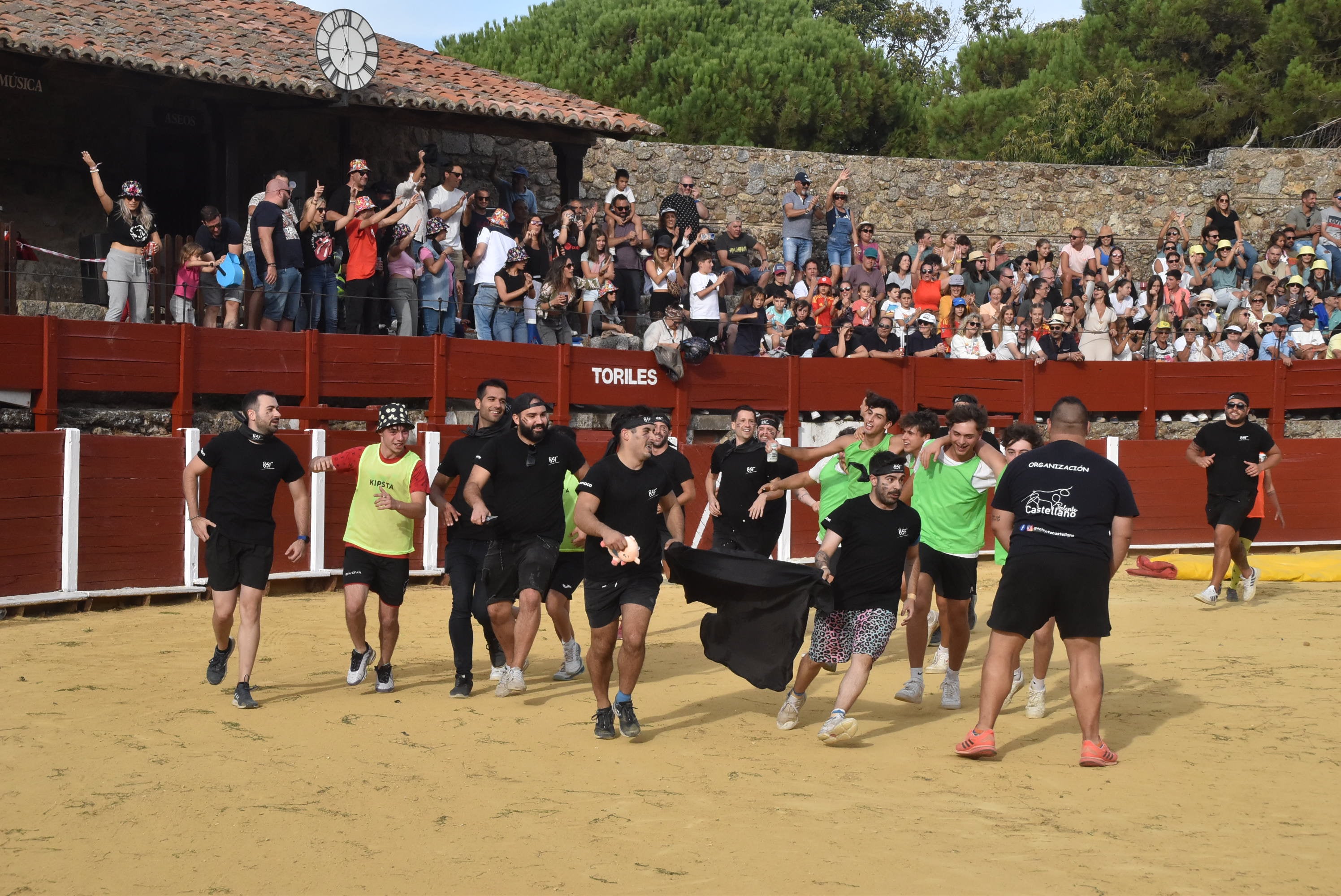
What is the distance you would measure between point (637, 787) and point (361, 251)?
828 centimetres

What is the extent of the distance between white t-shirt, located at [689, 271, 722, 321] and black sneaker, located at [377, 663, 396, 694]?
805cm

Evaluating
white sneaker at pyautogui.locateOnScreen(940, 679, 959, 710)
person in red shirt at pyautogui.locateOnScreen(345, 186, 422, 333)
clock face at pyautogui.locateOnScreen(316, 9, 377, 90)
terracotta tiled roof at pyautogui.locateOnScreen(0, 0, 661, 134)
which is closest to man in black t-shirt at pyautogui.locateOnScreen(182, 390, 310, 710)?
white sneaker at pyautogui.locateOnScreen(940, 679, 959, 710)

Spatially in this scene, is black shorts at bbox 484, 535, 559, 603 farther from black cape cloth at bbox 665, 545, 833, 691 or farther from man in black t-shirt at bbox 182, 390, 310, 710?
man in black t-shirt at bbox 182, 390, 310, 710

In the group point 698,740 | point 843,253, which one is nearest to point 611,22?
point 843,253

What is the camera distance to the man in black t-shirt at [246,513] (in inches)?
326

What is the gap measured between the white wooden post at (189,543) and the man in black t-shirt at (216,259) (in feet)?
3.74

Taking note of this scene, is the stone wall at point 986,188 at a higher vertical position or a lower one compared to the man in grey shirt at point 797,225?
higher

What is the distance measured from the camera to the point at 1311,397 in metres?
19.1

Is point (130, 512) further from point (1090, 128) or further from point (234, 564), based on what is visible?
point (1090, 128)

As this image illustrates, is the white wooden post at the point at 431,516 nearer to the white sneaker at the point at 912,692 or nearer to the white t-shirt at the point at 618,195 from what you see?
the white t-shirt at the point at 618,195

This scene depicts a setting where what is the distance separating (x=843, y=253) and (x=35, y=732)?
13264mm

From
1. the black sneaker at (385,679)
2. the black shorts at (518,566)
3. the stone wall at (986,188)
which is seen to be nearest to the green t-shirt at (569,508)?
the black shorts at (518,566)

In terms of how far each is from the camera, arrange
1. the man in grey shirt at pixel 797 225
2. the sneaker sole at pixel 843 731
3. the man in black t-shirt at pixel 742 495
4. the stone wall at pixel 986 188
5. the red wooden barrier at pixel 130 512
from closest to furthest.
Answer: the sneaker sole at pixel 843 731 → the man in black t-shirt at pixel 742 495 → the red wooden barrier at pixel 130 512 → the man in grey shirt at pixel 797 225 → the stone wall at pixel 986 188

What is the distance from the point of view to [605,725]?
766 centimetres
